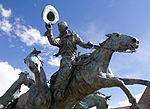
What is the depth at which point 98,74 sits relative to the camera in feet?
14.4

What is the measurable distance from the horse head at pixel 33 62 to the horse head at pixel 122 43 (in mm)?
1680

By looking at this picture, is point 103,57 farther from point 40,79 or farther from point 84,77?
point 40,79

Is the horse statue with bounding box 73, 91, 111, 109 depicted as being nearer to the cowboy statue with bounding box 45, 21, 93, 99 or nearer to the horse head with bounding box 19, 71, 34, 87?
the horse head with bounding box 19, 71, 34, 87

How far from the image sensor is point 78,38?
525cm

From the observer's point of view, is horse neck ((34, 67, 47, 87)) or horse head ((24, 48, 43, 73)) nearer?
horse head ((24, 48, 43, 73))

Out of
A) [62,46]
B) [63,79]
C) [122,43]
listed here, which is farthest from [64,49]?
[122,43]

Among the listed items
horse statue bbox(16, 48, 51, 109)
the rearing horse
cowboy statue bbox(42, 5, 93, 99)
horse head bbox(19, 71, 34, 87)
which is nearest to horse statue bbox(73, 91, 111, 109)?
horse head bbox(19, 71, 34, 87)

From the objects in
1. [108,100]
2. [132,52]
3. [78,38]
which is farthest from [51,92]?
[108,100]

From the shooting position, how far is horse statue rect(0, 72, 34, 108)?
570 centimetres

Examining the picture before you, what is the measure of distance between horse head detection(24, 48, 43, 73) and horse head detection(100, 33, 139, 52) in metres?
1.68

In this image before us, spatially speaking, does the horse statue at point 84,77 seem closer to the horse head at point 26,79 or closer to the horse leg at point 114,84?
the horse leg at point 114,84

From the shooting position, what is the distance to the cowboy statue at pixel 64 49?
15.1 ft

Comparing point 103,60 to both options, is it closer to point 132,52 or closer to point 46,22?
point 132,52

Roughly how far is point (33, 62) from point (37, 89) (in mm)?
709
